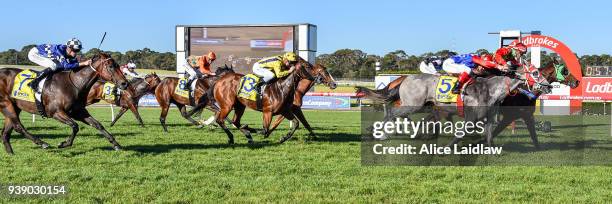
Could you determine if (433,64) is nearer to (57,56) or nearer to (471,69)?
(471,69)

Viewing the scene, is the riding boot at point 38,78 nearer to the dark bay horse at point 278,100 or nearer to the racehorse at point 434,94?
the dark bay horse at point 278,100

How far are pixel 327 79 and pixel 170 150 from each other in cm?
304

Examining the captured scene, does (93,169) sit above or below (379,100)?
below

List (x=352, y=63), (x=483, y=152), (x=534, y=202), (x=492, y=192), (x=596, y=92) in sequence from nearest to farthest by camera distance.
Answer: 1. (x=534, y=202)
2. (x=492, y=192)
3. (x=483, y=152)
4. (x=596, y=92)
5. (x=352, y=63)

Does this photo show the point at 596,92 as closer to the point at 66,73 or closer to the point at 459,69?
the point at 459,69

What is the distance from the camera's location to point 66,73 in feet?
31.2

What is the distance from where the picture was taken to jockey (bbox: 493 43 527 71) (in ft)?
32.1

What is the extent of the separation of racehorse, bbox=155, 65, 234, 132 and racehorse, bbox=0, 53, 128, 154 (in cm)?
446

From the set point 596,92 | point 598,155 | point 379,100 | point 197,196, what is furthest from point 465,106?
point 596,92

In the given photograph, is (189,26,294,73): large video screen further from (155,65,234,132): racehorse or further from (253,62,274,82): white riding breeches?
(253,62,274,82): white riding breeches

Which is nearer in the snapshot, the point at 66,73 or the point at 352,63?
the point at 66,73

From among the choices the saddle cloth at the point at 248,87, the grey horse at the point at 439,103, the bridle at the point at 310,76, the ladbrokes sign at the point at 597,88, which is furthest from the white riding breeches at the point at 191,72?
the ladbrokes sign at the point at 597,88

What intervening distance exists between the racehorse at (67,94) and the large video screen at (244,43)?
2371 centimetres

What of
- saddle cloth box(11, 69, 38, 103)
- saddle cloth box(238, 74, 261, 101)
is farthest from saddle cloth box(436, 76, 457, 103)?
saddle cloth box(11, 69, 38, 103)
